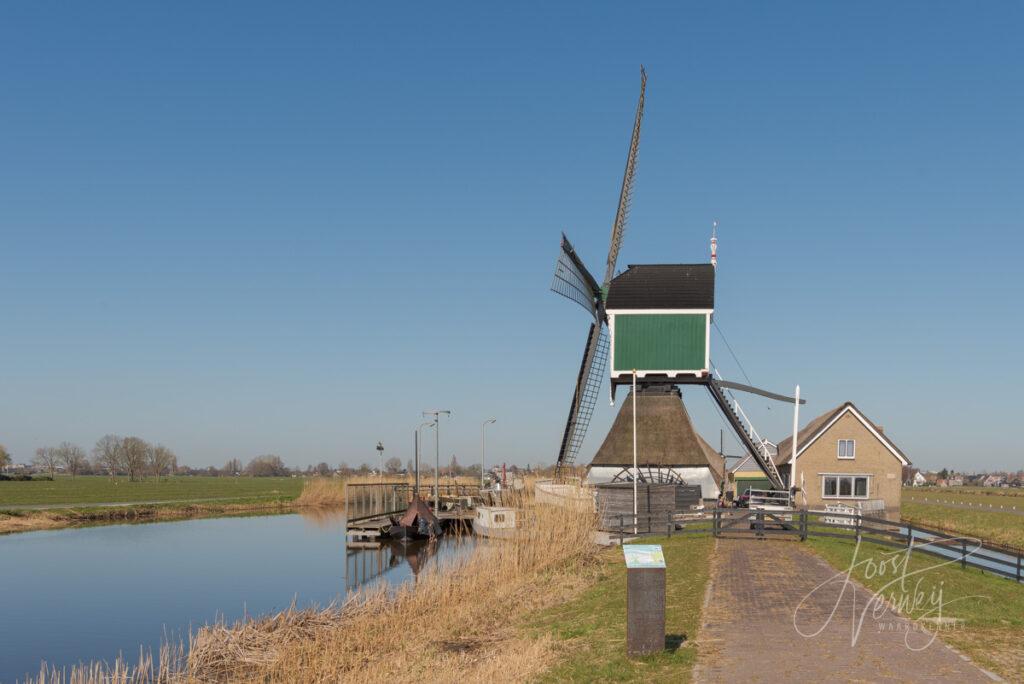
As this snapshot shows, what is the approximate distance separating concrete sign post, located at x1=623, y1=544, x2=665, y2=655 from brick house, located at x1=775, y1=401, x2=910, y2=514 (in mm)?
40445

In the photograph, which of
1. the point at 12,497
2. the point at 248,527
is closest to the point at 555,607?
the point at 248,527

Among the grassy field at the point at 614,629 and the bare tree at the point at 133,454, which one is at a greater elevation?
the grassy field at the point at 614,629

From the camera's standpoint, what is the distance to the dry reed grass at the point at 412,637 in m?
16.2

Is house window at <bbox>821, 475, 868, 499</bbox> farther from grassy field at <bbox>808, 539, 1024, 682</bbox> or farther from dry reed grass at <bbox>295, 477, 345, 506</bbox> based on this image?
dry reed grass at <bbox>295, 477, 345, 506</bbox>

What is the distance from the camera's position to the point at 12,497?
271 ft

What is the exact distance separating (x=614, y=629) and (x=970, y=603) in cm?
836

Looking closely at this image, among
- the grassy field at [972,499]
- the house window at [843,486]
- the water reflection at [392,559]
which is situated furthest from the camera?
the grassy field at [972,499]

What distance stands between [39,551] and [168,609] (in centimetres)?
2028

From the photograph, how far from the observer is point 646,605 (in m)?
14.0

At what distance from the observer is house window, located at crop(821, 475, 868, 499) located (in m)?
51.4

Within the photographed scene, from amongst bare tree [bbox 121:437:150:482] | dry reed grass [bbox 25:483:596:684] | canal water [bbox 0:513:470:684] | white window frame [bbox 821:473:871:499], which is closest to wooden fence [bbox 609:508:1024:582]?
dry reed grass [bbox 25:483:596:684]

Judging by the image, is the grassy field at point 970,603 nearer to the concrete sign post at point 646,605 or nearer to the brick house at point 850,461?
A: the concrete sign post at point 646,605

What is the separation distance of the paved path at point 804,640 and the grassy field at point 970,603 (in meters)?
0.49

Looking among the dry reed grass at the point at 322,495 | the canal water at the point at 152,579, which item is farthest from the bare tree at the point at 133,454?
the canal water at the point at 152,579
